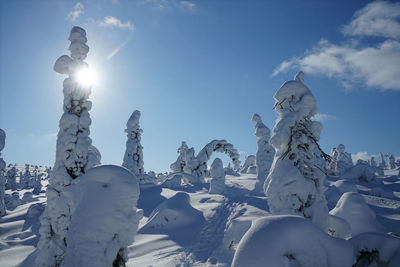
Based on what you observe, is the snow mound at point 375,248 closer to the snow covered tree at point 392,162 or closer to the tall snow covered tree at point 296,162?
the tall snow covered tree at point 296,162

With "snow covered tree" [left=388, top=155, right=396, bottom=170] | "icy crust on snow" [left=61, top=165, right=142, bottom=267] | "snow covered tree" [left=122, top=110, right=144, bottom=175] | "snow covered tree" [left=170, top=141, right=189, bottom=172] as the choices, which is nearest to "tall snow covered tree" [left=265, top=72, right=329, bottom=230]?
"icy crust on snow" [left=61, top=165, right=142, bottom=267]

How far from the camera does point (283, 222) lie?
342cm

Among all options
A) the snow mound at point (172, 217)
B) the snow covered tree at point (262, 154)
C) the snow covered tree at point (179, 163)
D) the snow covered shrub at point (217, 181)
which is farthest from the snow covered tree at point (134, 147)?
the snow mound at point (172, 217)

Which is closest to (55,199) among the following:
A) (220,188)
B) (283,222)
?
(283,222)

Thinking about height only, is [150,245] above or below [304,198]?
below

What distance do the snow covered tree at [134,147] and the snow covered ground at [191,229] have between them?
29.5ft

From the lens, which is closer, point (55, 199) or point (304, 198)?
point (304, 198)

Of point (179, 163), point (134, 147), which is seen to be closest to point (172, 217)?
point (134, 147)

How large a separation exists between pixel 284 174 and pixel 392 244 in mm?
3423

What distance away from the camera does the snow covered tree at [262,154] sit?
72.6 ft

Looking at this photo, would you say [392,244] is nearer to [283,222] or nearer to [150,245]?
[283,222]

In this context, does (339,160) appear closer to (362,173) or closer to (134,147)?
(362,173)

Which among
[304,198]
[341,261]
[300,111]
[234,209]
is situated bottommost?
[234,209]

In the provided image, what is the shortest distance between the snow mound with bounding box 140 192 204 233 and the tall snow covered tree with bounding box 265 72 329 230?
6982mm
